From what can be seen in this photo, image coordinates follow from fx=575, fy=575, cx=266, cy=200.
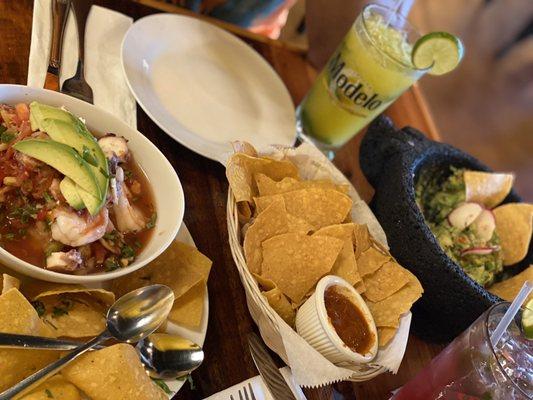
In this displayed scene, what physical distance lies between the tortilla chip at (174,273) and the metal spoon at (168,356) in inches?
3.7

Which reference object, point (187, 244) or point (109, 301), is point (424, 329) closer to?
point (187, 244)

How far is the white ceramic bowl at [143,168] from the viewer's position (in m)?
1.02

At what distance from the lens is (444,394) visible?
1109 millimetres

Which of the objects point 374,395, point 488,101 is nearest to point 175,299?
point 374,395

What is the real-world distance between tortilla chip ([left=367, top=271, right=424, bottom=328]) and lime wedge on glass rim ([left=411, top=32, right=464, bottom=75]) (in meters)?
0.60

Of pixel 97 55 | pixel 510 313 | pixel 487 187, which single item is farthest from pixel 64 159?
pixel 487 187

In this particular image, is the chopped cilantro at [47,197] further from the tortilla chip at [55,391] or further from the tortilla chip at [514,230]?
the tortilla chip at [514,230]

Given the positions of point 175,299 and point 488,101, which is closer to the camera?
point 175,299

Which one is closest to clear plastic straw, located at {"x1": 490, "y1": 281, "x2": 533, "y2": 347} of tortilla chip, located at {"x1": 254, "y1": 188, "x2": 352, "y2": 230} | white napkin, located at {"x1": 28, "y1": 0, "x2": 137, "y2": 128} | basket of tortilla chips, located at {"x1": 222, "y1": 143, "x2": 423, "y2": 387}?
basket of tortilla chips, located at {"x1": 222, "y1": 143, "x2": 423, "y2": 387}

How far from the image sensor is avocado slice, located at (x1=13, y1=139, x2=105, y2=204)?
94cm

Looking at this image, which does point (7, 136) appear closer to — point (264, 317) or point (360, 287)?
point (264, 317)

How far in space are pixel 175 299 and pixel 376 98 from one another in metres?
0.86

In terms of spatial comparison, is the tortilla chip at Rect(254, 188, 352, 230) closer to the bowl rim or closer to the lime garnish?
the bowl rim

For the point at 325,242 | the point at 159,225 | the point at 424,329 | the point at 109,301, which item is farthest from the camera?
the point at 424,329
